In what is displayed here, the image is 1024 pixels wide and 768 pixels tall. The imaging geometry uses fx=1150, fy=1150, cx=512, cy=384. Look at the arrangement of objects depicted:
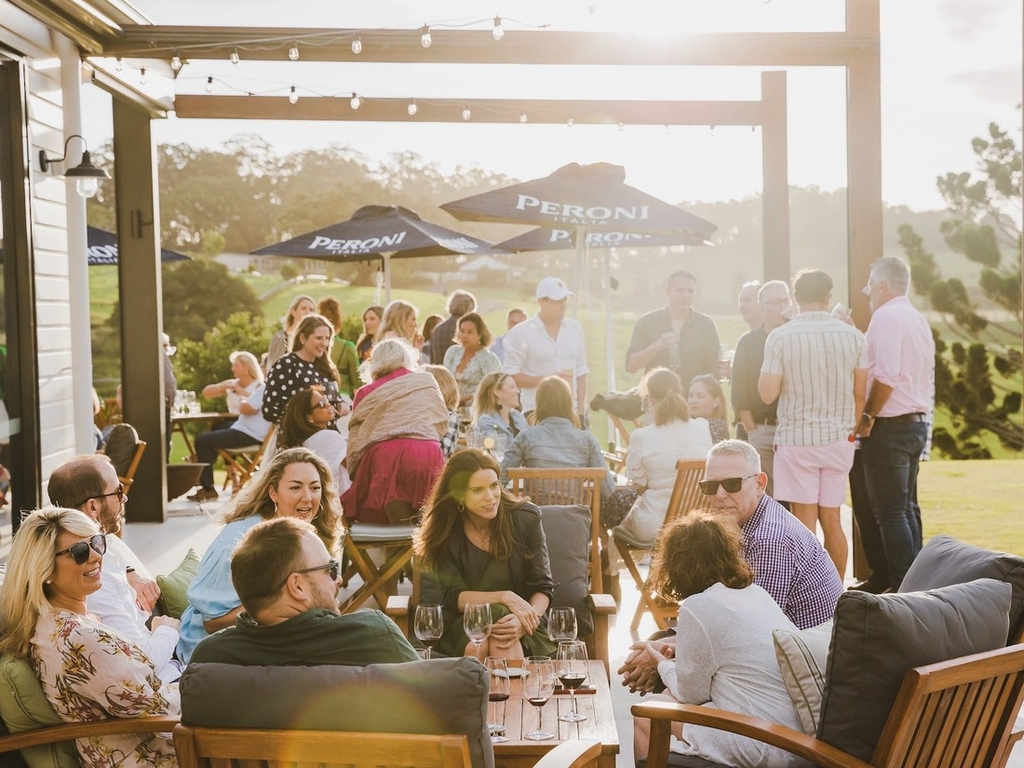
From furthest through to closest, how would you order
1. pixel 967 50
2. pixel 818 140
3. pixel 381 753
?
1. pixel 967 50
2. pixel 818 140
3. pixel 381 753

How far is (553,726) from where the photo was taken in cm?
307

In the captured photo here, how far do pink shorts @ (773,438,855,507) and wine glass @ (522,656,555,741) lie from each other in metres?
3.17

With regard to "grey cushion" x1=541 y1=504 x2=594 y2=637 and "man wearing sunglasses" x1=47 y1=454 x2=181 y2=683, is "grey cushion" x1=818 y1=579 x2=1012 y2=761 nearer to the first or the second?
"grey cushion" x1=541 y1=504 x2=594 y2=637

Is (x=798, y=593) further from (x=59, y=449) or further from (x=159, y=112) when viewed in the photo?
(x=159, y=112)

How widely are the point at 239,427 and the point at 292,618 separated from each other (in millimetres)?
7769

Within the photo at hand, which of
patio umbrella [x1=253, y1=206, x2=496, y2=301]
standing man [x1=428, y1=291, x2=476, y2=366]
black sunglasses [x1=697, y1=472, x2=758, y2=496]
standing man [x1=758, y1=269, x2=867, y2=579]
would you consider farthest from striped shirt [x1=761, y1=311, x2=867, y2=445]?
patio umbrella [x1=253, y1=206, x2=496, y2=301]

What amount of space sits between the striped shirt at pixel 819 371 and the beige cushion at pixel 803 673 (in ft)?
10.5

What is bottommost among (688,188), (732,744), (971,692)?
(732,744)

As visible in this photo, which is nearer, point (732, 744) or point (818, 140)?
point (732, 744)

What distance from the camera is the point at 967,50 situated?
37.7 m

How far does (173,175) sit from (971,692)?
28.7 metres

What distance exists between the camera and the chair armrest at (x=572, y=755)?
2.52 m

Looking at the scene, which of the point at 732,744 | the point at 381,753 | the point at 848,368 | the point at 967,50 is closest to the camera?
the point at 381,753

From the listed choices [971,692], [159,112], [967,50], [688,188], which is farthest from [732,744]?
[967,50]
